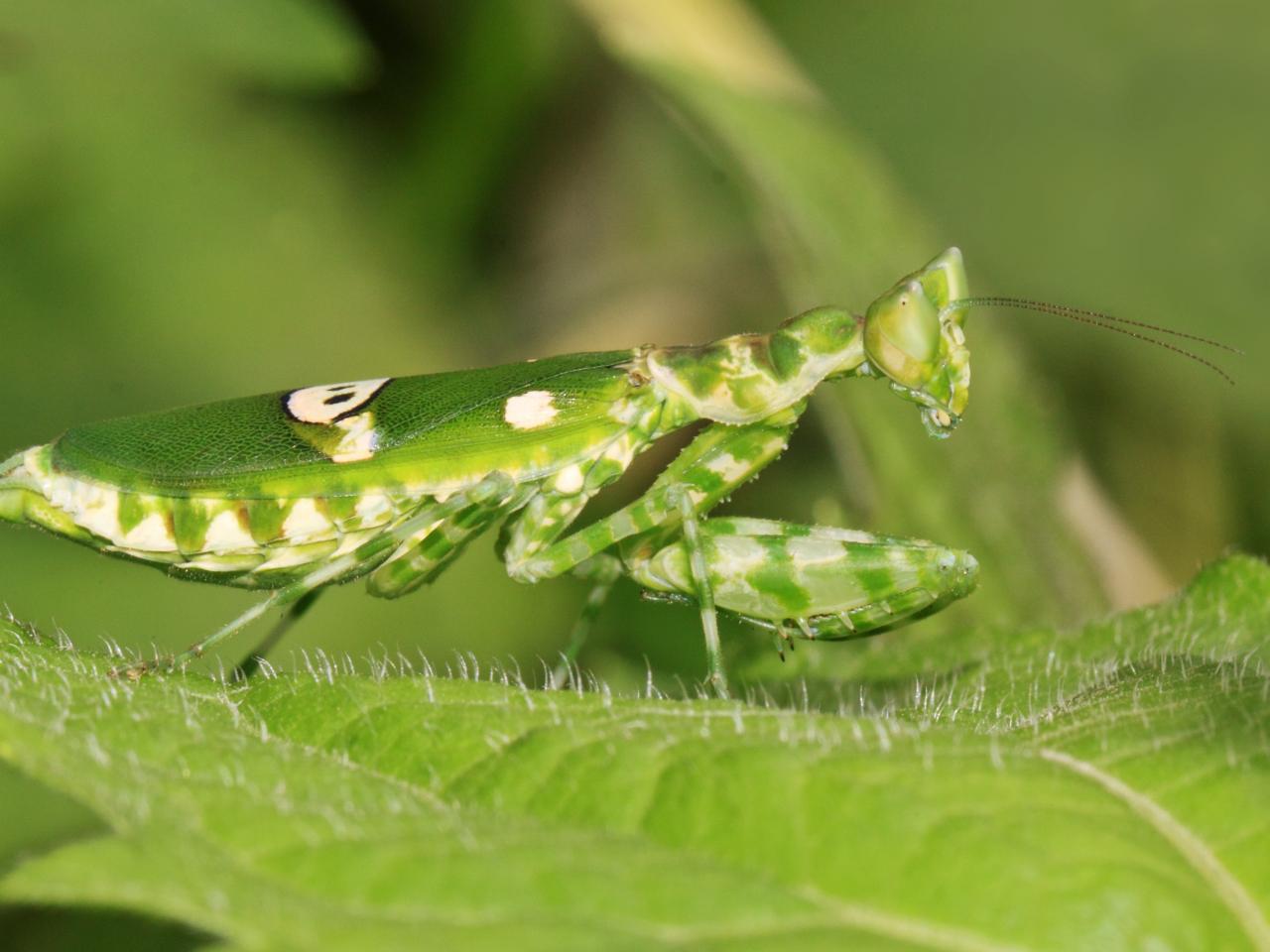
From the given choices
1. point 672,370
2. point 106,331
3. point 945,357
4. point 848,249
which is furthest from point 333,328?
point 945,357

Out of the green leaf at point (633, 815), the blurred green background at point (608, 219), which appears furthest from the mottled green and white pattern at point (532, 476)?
the blurred green background at point (608, 219)

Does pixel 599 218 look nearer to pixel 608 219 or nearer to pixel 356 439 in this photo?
pixel 608 219

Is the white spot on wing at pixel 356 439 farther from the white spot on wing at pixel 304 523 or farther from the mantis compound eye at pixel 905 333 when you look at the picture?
the mantis compound eye at pixel 905 333

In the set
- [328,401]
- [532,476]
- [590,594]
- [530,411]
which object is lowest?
[590,594]

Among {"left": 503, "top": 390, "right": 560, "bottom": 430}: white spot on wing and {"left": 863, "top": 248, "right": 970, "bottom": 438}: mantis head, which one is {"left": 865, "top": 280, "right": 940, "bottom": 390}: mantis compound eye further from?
{"left": 503, "top": 390, "right": 560, "bottom": 430}: white spot on wing

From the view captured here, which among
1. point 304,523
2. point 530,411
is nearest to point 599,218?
point 530,411

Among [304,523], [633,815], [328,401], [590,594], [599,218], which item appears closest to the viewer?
[633,815]

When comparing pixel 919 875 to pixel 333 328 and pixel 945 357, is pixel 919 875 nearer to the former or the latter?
pixel 945 357
